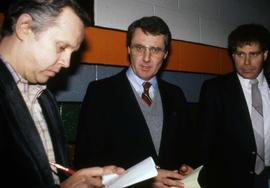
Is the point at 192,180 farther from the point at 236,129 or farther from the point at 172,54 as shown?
the point at 172,54

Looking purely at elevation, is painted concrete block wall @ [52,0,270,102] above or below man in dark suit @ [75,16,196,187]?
above

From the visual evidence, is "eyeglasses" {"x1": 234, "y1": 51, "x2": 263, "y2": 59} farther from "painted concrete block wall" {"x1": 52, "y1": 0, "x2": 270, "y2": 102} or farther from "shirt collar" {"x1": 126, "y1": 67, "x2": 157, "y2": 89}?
"shirt collar" {"x1": 126, "y1": 67, "x2": 157, "y2": 89}

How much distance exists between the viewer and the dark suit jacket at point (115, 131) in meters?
1.85

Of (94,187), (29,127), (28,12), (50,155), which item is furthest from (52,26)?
(94,187)

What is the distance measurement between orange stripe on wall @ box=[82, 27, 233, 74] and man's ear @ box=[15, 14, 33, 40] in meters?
0.84

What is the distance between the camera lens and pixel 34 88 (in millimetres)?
1397

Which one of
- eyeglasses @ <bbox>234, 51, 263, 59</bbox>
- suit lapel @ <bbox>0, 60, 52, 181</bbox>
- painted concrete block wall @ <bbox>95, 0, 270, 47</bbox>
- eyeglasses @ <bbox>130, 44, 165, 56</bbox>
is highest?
painted concrete block wall @ <bbox>95, 0, 270, 47</bbox>

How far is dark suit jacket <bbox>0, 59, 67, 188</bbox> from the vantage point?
3.43 ft

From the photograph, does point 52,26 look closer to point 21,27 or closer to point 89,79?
point 21,27

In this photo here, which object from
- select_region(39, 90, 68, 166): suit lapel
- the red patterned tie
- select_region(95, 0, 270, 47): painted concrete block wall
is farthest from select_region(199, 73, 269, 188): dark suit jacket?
select_region(39, 90, 68, 166): suit lapel

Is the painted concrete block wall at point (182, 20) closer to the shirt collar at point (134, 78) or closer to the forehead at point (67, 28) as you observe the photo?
the shirt collar at point (134, 78)

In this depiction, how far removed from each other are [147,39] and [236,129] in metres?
1.04

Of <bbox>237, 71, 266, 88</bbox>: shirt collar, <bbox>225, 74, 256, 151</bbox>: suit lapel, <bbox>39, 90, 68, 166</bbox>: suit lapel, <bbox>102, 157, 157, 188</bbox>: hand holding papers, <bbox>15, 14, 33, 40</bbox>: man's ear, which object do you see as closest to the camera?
<bbox>102, 157, 157, 188</bbox>: hand holding papers

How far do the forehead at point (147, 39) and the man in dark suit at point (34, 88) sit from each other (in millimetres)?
743
